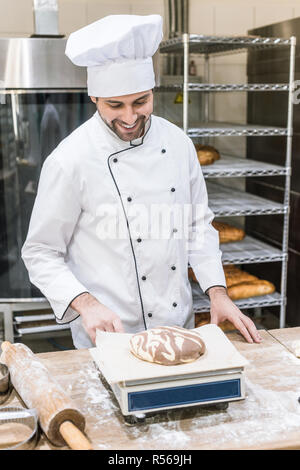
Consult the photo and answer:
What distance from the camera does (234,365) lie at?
1.10m

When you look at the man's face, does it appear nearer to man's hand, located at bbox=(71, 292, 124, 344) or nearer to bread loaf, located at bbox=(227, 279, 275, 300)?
man's hand, located at bbox=(71, 292, 124, 344)

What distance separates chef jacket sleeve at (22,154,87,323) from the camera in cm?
154

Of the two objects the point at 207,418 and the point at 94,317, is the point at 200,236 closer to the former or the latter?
the point at 94,317

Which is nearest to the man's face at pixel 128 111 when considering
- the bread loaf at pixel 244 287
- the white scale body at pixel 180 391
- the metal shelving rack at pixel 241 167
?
the white scale body at pixel 180 391

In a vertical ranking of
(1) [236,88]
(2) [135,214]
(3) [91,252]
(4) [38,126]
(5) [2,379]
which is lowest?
(5) [2,379]

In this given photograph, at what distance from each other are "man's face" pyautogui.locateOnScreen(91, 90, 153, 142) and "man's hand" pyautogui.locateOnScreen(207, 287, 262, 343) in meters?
0.52

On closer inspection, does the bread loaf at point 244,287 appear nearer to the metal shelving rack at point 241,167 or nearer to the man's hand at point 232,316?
the metal shelving rack at point 241,167

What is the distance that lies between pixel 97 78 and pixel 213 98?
2.01m

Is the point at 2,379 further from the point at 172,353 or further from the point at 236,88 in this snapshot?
the point at 236,88

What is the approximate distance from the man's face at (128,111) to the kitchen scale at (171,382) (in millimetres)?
641

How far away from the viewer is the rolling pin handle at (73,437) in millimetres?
979

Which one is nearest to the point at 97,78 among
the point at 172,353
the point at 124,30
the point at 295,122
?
the point at 124,30

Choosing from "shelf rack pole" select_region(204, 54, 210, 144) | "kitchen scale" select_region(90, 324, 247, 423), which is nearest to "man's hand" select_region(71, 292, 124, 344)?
"kitchen scale" select_region(90, 324, 247, 423)

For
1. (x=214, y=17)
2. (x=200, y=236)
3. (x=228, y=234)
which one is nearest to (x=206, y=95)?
(x=214, y=17)
